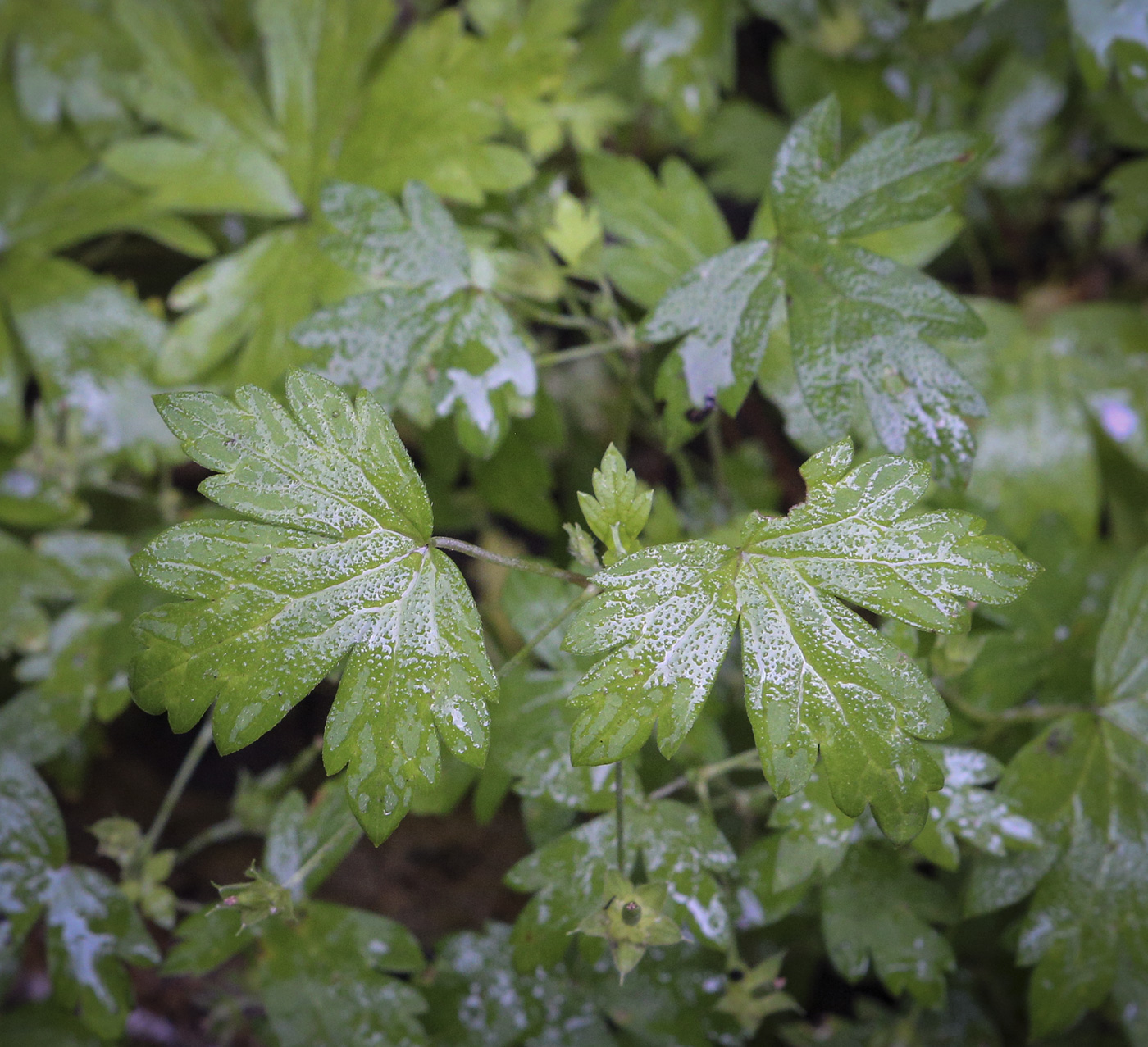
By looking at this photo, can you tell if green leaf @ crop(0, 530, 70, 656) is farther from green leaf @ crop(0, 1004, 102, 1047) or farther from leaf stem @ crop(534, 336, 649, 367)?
leaf stem @ crop(534, 336, 649, 367)

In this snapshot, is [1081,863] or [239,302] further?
[239,302]

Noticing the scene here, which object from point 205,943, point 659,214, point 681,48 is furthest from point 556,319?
point 205,943

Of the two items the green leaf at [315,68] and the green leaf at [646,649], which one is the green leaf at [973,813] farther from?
the green leaf at [315,68]

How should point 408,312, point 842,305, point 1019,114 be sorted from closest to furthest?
1. point 842,305
2. point 408,312
3. point 1019,114

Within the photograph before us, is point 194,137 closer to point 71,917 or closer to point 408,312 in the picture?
point 408,312

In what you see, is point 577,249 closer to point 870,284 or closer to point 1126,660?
point 870,284

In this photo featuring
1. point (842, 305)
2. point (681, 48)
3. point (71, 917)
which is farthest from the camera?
point (681, 48)

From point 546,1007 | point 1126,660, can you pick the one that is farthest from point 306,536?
point 1126,660
